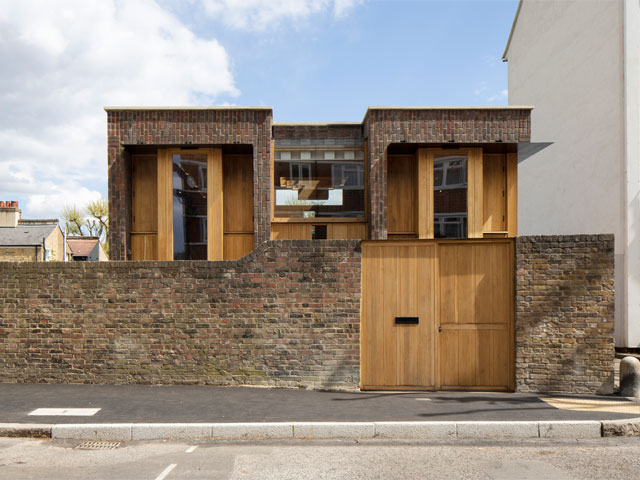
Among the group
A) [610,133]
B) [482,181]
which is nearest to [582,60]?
[610,133]

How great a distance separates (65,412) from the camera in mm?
Result: 5766

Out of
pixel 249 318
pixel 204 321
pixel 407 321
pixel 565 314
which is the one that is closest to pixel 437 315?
pixel 407 321

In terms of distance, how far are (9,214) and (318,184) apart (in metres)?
26.1

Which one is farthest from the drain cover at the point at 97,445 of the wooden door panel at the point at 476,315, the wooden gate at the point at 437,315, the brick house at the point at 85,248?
the brick house at the point at 85,248

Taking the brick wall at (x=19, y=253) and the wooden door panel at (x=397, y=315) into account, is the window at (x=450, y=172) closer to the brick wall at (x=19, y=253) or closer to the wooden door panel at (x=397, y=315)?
the wooden door panel at (x=397, y=315)

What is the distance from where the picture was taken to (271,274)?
23.5 ft

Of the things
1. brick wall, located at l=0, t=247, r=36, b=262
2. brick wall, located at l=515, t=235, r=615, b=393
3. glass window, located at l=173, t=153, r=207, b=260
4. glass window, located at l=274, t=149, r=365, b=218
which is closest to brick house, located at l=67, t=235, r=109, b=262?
brick wall, located at l=0, t=247, r=36, b=262

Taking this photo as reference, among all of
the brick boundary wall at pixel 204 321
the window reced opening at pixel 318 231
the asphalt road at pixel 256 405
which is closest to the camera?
the asphalt road at pixel 256 405

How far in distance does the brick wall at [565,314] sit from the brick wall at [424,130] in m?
3.72

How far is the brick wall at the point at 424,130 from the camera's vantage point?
10047 mm

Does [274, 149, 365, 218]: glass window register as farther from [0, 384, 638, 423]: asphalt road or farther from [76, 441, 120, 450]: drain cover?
[76, 441, 120, 450]: drain cover

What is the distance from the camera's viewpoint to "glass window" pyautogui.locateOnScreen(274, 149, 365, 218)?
10.5m

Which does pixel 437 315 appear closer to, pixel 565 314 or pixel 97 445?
pixel 565 314

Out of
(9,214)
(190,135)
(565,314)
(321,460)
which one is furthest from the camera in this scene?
(9,214)
